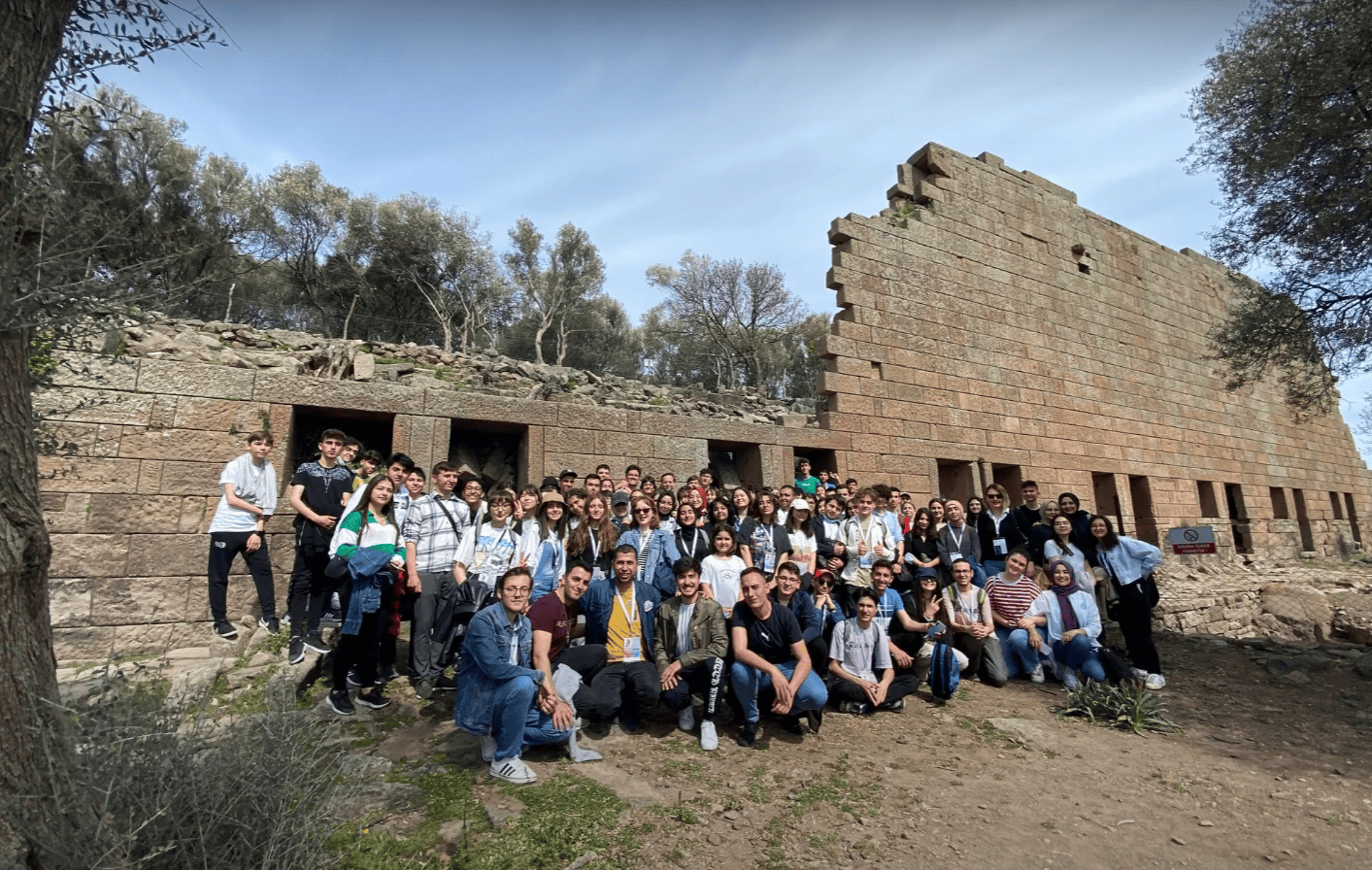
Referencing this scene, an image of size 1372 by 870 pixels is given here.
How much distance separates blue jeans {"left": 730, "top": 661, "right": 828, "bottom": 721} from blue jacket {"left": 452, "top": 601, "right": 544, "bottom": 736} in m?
1.49

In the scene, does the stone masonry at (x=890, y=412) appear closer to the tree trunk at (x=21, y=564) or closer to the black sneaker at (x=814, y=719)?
the tree trunk at (x=21, y=564)

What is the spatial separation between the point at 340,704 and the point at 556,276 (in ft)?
101

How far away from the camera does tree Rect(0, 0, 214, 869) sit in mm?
2404

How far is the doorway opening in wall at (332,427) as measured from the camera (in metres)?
7.36

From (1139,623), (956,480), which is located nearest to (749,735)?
(1139,623)

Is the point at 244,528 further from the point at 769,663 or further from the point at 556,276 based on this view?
the point at 556,276

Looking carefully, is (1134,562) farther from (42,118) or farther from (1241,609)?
(42,118)

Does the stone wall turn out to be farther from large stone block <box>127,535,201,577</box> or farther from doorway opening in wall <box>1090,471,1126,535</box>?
large stone block <box>127,535,201,577</box>

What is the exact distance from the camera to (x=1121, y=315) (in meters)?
15.5

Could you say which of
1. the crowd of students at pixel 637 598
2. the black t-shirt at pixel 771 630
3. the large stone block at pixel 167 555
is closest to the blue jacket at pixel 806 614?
the crowd of students at pixel 637 598

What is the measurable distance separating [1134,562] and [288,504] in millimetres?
8519

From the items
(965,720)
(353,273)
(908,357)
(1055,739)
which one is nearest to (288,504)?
(965,720)

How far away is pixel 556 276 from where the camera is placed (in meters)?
33.7

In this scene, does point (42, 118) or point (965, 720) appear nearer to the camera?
point (42, 118)
